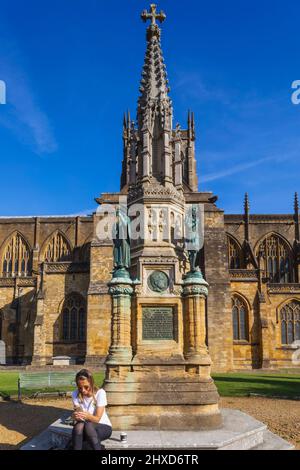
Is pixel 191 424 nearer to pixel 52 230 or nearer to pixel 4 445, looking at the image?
pixel 4 445

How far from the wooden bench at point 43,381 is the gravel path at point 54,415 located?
4.00ft

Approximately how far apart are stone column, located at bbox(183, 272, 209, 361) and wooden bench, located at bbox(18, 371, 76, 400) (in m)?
8.65

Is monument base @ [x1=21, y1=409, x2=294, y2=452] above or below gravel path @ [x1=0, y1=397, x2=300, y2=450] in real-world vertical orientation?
above

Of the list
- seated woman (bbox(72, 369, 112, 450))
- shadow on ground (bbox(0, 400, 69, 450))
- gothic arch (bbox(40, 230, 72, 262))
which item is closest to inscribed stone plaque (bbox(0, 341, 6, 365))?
gothic arch (bbox(40, 230, 72, 262))

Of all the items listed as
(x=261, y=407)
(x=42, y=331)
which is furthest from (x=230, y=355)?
(x=261, y=407)

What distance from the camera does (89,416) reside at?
262 inches

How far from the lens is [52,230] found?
157ft

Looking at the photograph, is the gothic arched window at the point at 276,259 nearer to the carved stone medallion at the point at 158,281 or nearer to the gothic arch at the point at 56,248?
the gothic arch at the point at 56,248

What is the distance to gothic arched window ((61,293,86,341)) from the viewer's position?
36781 mm

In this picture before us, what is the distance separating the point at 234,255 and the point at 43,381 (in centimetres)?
3124

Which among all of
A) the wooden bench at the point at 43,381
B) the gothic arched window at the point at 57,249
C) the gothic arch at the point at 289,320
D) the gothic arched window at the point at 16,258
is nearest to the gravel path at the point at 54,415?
the wooden bench at the point at 43,381

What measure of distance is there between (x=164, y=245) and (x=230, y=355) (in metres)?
24.3

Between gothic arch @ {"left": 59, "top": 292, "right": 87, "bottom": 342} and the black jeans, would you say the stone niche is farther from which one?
gothic arch @ {"left": 59, "top": 292, "right": 87, "bottom": 342}

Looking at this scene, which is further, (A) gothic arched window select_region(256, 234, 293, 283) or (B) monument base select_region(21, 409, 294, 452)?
(A) gothic arched window select_region(256, 234, 293, 283)
